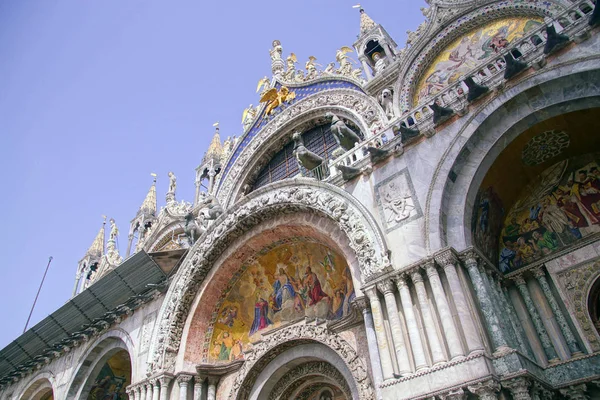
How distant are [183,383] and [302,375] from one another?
281 cm

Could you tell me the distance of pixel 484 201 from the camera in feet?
26.1

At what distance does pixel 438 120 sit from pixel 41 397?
1613 centimetres

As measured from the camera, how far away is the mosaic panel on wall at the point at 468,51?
1083 cm

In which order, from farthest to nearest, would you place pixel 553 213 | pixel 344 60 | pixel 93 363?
pixel 344 60
pixel 93 363
pixel 553 213

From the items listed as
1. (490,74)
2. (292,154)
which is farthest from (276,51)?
(490,74)

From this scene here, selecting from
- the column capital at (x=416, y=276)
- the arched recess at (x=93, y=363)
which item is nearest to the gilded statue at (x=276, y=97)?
the arched recess at (x=93, y=363)

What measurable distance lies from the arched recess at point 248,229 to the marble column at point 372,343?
0.51 metres

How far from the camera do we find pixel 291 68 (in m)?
17.2

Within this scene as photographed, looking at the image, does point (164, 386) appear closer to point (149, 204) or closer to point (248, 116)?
point (248, 116)

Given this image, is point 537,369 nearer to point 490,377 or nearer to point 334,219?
point 490,377

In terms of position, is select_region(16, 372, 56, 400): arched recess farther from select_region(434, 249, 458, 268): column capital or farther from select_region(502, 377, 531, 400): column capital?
select_region(502, 377, 531, 400): column capital

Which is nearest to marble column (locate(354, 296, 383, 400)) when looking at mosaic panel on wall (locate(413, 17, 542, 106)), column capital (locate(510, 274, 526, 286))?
column capital (locate(510, 274, 526, 286))

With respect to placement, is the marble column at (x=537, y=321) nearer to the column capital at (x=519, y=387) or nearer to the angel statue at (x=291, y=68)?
the column capital at (x=519, y=387)

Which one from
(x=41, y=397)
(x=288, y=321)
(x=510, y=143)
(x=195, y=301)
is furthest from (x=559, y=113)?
(x=41, y=397)
